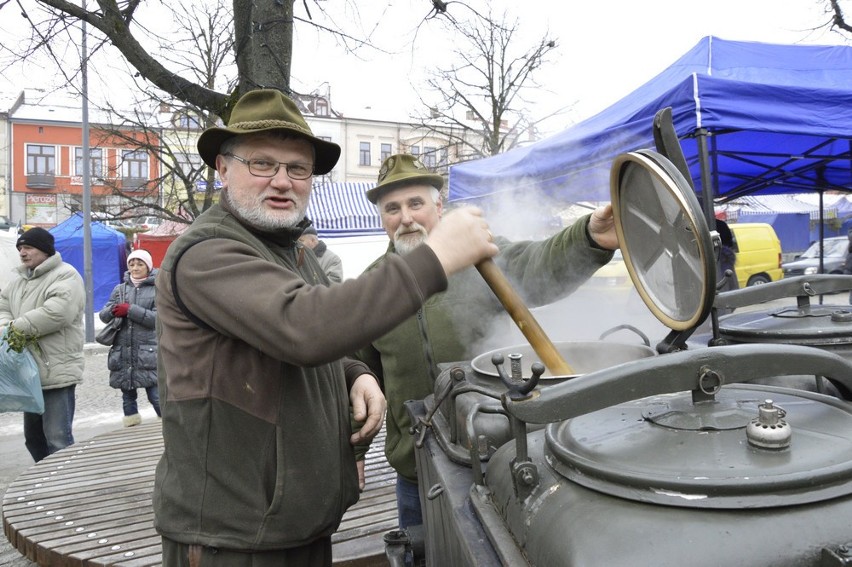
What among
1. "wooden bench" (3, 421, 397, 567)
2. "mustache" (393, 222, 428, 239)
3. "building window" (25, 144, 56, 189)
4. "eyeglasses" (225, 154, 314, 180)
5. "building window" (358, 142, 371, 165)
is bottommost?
"wooden bench" (3, 421, 397, 567)

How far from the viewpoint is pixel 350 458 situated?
1.71 metres

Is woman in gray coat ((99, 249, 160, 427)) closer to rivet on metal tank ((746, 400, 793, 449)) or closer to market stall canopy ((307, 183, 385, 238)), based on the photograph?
rivet on metal tank ((746, 400, 793, 449))

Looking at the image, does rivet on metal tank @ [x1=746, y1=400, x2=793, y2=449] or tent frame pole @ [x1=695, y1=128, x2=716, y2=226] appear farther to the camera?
tent frame pole @ [x1=695, y1=128, x2=716, y2=226]

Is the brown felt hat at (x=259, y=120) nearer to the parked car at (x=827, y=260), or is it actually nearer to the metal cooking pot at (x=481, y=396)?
the metal cooking pot at (x=481, y=396)

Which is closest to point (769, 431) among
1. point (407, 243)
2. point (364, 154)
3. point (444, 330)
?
point (444, 330)

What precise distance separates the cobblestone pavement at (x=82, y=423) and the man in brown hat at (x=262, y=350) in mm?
2799

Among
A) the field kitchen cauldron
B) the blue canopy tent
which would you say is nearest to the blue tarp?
the field kitchen cauldron

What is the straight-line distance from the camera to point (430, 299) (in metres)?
2.28

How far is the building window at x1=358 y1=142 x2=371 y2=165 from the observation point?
38.4 m

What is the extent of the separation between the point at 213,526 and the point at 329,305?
681mm

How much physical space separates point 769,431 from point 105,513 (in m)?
2.83

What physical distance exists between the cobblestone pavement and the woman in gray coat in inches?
37.3

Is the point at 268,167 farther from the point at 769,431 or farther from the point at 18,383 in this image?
the point at 18,383

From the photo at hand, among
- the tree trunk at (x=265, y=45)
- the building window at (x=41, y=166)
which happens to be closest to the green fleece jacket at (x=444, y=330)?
the tree trunk at (x=265, y=45)
